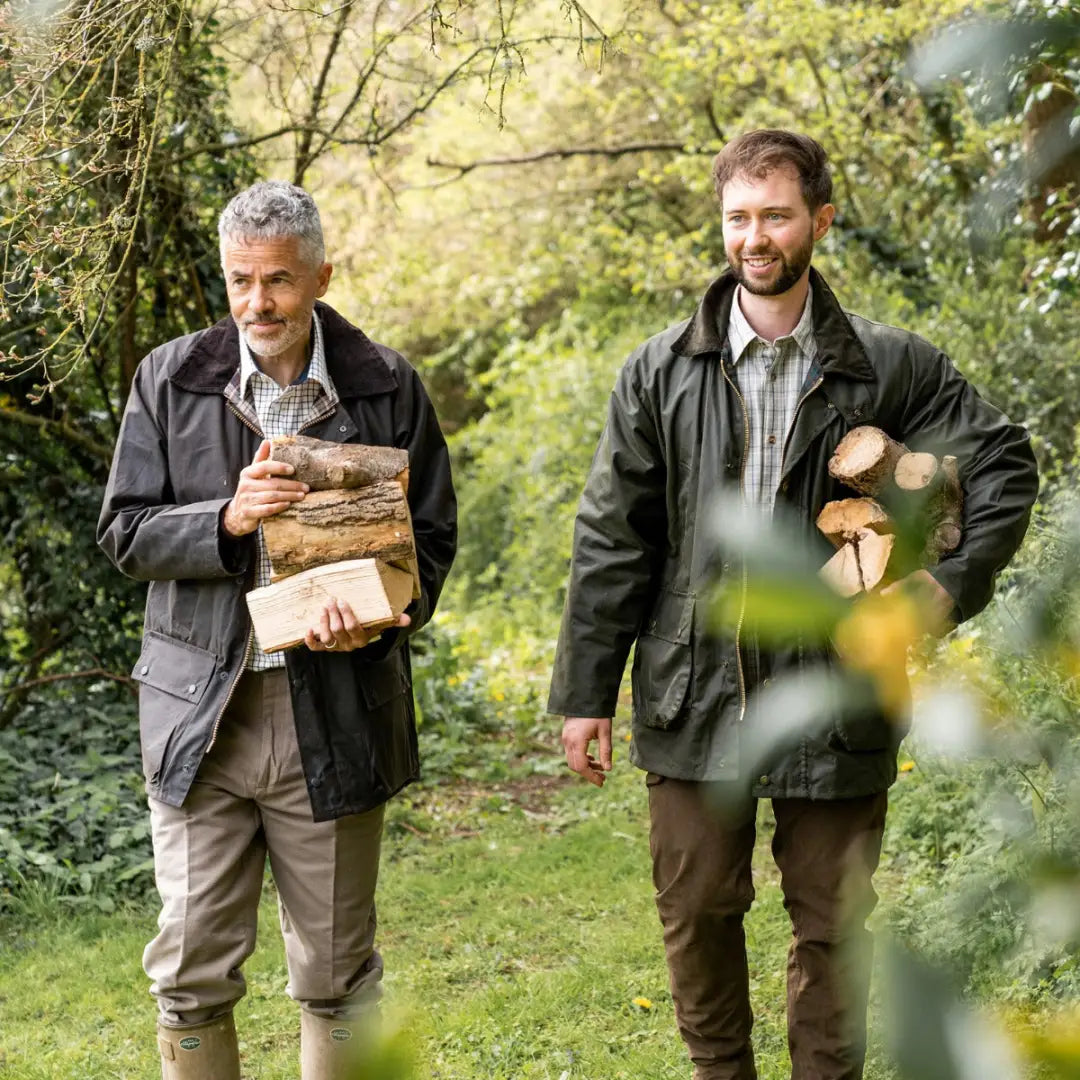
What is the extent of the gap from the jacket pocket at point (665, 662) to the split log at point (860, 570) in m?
1.53

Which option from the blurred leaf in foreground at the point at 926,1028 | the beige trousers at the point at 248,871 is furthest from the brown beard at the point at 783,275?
the blurred leaf in foreground at the point at 926,1028

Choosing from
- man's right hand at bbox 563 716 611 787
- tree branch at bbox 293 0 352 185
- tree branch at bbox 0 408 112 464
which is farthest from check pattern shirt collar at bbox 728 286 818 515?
tree branch at bbox 0 408 112 464

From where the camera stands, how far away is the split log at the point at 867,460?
253cm

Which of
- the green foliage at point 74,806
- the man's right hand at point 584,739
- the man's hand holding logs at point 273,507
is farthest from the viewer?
the green foliage at point 74,806

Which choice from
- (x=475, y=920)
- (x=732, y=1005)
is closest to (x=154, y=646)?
(x=732, y=1005)

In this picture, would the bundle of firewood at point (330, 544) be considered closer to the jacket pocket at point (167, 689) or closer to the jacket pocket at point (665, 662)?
the jacket pocket at point (167, 689)

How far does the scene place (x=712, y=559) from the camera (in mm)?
2787

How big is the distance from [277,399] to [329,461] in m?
0.25

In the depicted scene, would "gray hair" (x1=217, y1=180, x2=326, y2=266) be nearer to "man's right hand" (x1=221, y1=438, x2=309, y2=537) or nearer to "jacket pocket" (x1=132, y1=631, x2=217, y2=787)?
"man's right hand" (x1=221, y1=438, x2=309, y2=537)

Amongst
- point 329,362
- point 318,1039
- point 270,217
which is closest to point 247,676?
point 329,362

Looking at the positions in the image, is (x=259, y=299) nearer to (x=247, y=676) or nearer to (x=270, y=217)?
(x=270, y=217)

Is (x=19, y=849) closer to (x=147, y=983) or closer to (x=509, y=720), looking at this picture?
(x=147, y=983)

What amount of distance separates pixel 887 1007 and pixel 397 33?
5.00 m

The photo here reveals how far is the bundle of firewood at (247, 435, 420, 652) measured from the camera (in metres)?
2.65
